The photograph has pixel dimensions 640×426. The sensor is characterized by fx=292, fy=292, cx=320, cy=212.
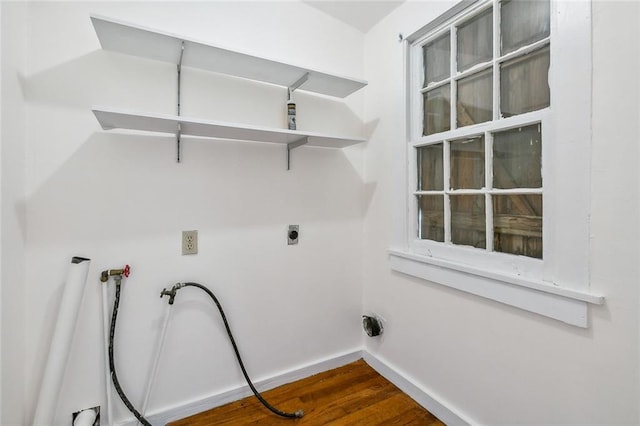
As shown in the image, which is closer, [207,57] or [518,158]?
[518,158]

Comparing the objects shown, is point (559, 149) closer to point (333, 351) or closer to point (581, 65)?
point (581, 65)

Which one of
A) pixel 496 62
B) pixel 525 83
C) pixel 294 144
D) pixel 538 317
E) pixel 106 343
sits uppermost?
pixel 496 62

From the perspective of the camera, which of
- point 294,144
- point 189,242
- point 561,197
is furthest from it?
point 294,144

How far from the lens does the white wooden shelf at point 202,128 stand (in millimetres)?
1226

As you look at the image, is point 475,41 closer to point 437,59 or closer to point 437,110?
point 437,59

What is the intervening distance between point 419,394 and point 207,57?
2.21 meters

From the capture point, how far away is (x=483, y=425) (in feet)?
4.70

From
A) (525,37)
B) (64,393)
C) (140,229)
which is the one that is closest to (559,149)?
(525,37)

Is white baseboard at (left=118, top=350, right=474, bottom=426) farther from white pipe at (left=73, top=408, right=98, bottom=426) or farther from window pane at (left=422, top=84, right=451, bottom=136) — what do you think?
window pane at (left=422, top=84, right=451, bottom=136)

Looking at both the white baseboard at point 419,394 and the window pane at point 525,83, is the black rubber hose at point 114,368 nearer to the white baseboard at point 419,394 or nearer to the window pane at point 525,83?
the white baseboard at point 419,394

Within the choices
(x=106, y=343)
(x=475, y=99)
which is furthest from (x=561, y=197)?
(x=106, y=343)

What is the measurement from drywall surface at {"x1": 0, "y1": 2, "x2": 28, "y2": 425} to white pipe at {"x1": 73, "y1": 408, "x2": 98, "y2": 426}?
20 centimetres

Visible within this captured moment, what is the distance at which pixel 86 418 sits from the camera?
4.44 feet

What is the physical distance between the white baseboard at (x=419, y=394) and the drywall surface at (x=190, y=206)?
0.28 m
